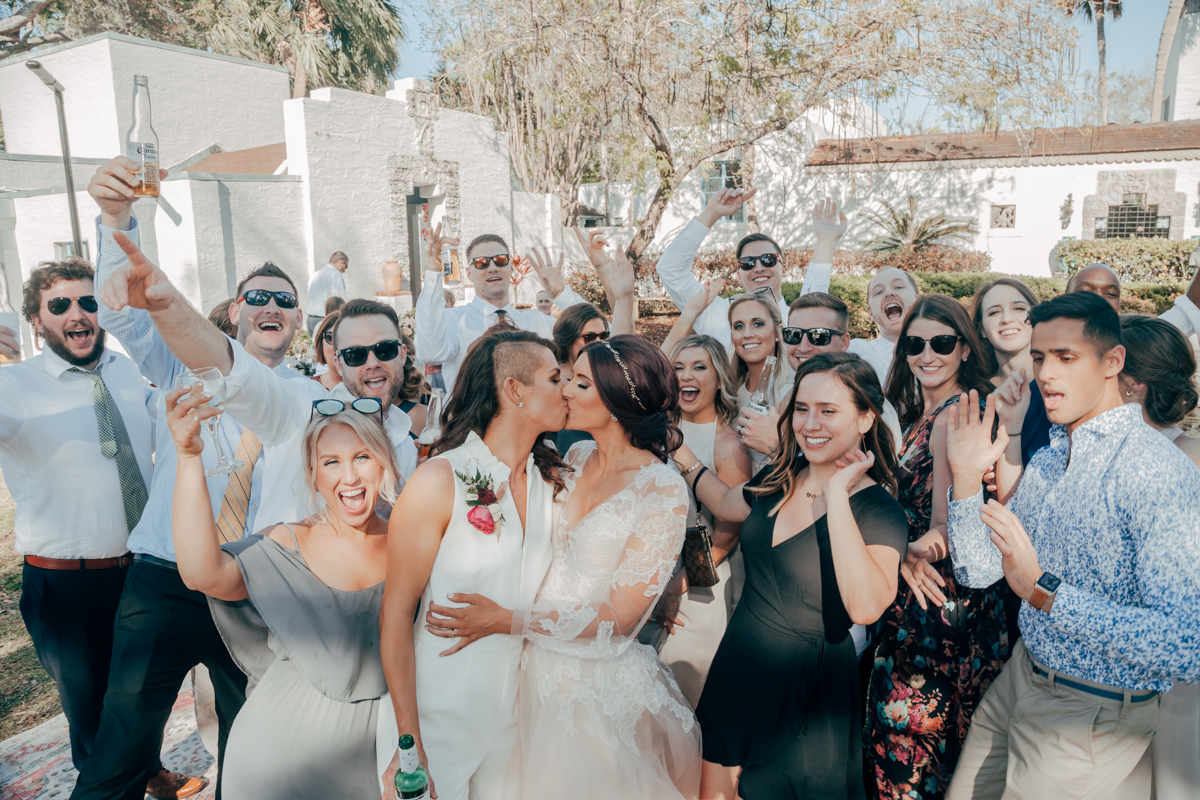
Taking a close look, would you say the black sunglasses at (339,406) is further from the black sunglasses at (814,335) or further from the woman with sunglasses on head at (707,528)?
the black sunglasses at (814,335)

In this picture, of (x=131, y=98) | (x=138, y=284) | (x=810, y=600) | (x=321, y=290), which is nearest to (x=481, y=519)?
(x=810, y=600)

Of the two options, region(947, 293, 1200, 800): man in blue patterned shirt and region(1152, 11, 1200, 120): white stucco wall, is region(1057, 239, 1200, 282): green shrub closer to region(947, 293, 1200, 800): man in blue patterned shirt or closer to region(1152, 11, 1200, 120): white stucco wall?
region(1152, 11, 1200, 120): white stucco wall

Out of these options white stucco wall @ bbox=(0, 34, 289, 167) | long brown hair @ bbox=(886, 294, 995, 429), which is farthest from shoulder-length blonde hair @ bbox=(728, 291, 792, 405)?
white stucco wall @ bbox=(0, 34, 289, 167)

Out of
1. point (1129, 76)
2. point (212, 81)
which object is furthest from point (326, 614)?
point (1129, 76)

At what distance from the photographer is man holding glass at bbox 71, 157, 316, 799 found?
2562 millimetres

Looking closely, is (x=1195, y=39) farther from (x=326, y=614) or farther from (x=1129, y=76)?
(x=326, y=614)

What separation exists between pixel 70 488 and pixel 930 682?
3.68 metres

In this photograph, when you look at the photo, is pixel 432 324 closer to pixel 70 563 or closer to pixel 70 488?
pixel 70 488

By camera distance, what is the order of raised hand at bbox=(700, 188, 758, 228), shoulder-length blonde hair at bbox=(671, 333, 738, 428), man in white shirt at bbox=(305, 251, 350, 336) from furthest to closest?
man in white shirt at bbox=(305, 251, 350, 336) → raised hand at bbox=(700, 188, 758, 228) → shoulder-length blonde hair at bbox=(671, 333, 738, 428)

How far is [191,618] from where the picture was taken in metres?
2.84

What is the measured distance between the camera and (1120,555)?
2.12m

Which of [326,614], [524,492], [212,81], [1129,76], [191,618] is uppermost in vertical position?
[1129,76]

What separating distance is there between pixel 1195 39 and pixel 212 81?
3273 cm

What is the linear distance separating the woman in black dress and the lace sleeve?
0.45m
